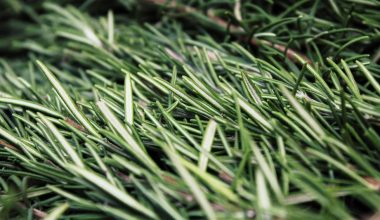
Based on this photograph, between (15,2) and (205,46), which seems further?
(15,2)

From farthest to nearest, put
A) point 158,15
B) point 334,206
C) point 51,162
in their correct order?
point 158,15
point 51,162
point 334,206

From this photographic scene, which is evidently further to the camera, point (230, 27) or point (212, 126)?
point (230, 27)

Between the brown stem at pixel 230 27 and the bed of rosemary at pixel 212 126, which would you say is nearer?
the bed of rosemary at pixel 212 126

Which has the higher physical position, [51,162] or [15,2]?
[15,2]

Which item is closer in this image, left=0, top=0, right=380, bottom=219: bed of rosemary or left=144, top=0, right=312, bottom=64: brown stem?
left=0, top=0, right=380, bottom=219: bed of rosemary

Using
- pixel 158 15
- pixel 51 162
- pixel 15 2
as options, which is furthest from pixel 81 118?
pixel 15 2

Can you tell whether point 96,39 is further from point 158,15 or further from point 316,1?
point 316,1

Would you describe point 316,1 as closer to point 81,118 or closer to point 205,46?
point 205,46

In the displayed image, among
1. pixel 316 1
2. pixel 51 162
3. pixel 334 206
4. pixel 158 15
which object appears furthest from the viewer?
pixel 158 15
